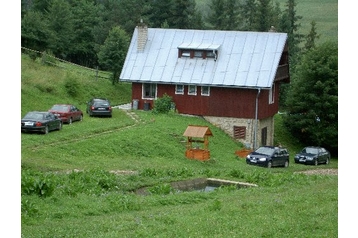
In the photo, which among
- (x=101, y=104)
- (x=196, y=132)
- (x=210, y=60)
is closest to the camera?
(x=196, y=132)

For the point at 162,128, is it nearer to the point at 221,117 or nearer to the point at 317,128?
the point at 221,117

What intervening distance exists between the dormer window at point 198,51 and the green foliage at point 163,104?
11.1 ft

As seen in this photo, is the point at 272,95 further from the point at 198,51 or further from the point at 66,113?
the point at 66,113

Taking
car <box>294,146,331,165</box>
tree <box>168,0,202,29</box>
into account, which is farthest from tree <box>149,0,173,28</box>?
car <box>294,146,331,165</box>

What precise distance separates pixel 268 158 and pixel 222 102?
9.56 meters

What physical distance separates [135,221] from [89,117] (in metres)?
27.6

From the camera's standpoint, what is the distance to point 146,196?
17.7 meters

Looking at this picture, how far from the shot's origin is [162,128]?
38.0 meters

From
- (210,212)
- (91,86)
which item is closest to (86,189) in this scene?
(210,212)

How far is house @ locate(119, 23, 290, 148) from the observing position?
42.7 meters

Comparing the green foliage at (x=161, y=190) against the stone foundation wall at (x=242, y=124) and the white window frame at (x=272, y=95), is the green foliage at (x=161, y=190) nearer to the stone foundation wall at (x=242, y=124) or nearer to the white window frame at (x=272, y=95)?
the stone foundation wall at (x=242, y=124)

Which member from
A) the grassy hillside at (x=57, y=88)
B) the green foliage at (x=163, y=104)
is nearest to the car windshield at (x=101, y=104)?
the grassy hillside at (x=57, y=88)

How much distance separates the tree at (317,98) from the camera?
43.5m

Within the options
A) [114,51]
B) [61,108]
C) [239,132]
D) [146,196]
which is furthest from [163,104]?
[146,196]
